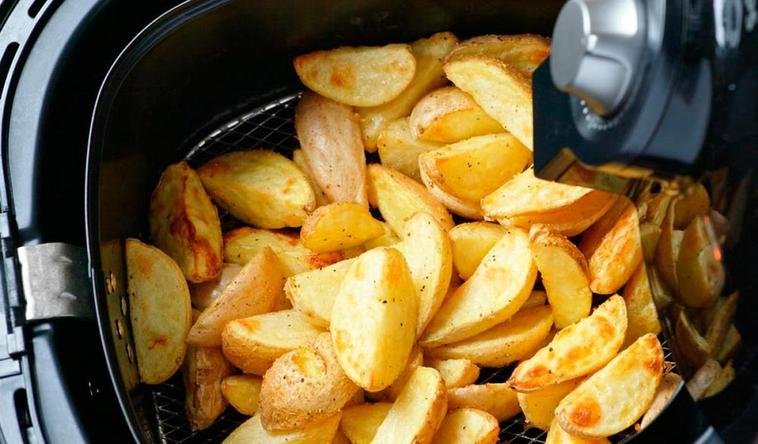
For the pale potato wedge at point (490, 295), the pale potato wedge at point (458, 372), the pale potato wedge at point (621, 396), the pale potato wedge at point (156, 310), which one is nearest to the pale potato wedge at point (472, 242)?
the pale potato wedge at point (490, 295)

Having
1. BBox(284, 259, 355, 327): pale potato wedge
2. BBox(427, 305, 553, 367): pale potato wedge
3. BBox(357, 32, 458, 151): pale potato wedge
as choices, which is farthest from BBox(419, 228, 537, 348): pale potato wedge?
BBox(357, 32, 458, 151): pale potato wedge

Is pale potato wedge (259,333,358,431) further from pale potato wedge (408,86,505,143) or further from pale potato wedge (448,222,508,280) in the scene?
pale potato wedge (408,86,505,143)

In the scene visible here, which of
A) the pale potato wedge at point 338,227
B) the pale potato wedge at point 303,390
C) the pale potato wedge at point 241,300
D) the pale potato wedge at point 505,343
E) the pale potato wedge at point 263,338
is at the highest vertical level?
the pale potato wedge at point 338,227

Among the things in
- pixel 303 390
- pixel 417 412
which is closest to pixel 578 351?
pixel 417 412

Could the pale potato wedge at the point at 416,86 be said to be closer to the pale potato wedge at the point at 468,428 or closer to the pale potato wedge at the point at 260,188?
the pale potato wedge at the point at 260,188

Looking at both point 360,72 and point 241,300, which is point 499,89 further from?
point 241,300

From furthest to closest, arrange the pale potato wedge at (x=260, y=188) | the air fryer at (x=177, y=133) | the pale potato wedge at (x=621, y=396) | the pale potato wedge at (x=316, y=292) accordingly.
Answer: the pale potato wedge at (x=260, y=188)
the pale potato wedge at (x=316, y=292)
the pale potato wedge at (x=621, y=396)
the air fryer at (x=177, y=133)
